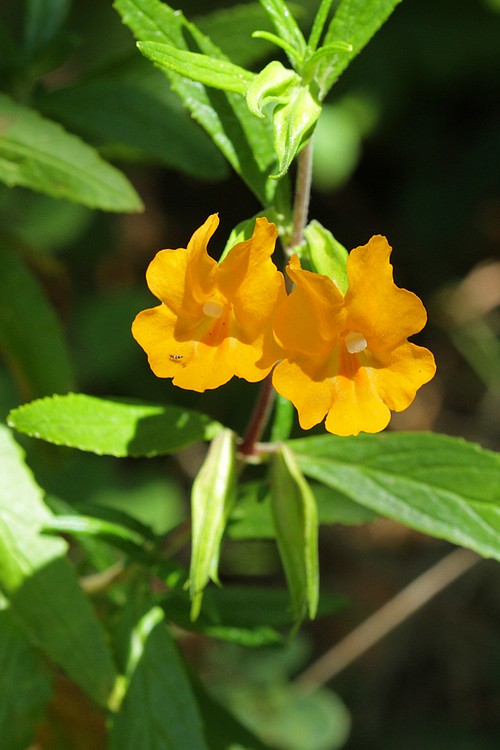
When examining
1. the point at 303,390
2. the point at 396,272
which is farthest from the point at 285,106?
the point at 396,272

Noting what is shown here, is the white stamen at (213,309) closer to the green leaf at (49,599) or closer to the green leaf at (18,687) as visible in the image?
the green leaf at (49,599)

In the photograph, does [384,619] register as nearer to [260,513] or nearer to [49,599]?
[260,513]

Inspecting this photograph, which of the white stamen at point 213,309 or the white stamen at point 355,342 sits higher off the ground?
the white stamen at point 213,309

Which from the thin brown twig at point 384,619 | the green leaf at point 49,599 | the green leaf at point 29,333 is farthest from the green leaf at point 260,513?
the thin brown twig at point 384,619

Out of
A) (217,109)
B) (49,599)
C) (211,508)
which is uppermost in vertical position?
(217,109)

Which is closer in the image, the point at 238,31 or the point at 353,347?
the point at 353,347

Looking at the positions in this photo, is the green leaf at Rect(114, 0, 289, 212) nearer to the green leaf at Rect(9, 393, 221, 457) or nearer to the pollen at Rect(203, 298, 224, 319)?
the pollen at Rect(203, 298, 224, 319)

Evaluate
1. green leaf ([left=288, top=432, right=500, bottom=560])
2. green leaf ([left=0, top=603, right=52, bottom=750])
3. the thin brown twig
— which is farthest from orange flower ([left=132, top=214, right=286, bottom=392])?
the thin brown twig
